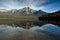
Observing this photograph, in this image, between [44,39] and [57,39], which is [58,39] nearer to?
[57,39]

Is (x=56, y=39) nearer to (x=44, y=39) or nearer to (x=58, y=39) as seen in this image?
(x=58, y=39)

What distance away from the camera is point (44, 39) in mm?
10461

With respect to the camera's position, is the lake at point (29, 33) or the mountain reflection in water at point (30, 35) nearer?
the mountain reflection in water at point (30, 35)

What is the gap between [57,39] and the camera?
10.4 meters

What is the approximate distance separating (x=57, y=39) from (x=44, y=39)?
1.16m

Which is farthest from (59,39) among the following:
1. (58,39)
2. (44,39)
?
(44,39)

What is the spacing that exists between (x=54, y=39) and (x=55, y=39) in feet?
0.29

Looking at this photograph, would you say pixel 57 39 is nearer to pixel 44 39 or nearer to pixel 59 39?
pixel 59 39

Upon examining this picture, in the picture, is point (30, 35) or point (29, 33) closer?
point (30, 35)

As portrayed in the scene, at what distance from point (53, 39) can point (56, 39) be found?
265 millimetres

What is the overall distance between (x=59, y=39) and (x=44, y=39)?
4.37 feet

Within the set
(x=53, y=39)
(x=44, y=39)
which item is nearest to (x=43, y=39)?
(x=44, y=39)

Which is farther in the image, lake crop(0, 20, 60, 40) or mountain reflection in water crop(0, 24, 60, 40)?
lake crop(0, 20, 60, 40)

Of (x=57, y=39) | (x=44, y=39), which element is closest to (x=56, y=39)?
(x=57, y=39)
